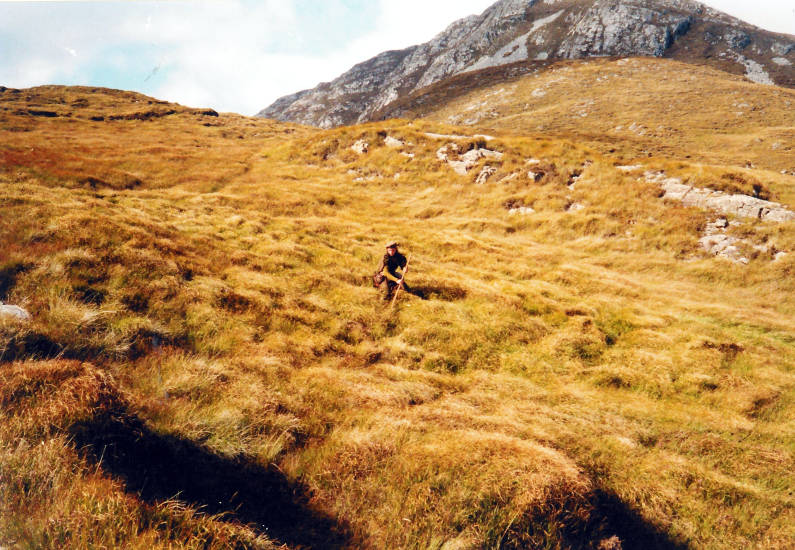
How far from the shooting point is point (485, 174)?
31.1m

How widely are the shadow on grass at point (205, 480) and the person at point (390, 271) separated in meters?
8.55

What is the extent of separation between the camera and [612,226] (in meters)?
21.9

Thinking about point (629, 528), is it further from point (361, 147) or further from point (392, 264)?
point (361, 147)

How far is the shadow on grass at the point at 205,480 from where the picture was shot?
141 inches

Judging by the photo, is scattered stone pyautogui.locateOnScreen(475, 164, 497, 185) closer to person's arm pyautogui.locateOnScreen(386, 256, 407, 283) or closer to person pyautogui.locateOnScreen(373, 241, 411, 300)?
person's arm pyautogui.locateOnScreen(386, 256, 407, 283)

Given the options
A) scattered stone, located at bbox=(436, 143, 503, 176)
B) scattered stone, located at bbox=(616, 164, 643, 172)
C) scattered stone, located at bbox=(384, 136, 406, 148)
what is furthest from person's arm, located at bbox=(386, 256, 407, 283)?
scattered stone, located at bbox=(384, 136, 406, 148)

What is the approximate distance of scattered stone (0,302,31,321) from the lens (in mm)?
5620

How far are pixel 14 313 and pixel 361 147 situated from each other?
37992 mm

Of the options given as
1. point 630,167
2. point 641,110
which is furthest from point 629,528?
point 641,110

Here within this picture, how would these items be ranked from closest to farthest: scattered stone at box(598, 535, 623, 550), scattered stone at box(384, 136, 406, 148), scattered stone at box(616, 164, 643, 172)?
scattered stone at box(598, 535, 623, 550), scattered stone at box(616, 164, 643, 172), scattered stone at box(384, 136, 406, 148)

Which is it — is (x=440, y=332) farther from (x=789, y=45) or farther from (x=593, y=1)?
(x=593, y=1)

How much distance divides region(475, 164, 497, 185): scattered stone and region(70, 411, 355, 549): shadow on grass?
2980cm

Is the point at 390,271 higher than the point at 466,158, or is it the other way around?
the point at 466,158

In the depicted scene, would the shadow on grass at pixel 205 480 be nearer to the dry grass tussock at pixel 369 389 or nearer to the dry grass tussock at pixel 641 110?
the dry grass tussock at pixel 369 389
